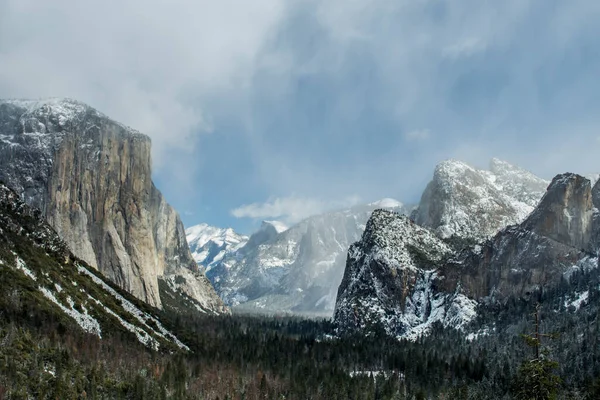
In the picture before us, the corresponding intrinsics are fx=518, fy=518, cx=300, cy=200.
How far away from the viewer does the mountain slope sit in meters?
118

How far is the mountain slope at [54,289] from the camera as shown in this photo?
11769cm

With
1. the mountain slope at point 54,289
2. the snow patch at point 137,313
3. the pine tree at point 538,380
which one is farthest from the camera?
the snow patch at point 137,313

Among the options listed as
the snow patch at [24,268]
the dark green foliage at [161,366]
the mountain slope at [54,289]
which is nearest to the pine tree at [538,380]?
the dark green foliage at [161,366]

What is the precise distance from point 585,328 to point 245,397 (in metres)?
139

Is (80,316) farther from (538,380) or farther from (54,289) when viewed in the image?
(538,380)

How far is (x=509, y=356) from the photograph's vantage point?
198 m

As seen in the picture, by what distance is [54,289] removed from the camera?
439 feet

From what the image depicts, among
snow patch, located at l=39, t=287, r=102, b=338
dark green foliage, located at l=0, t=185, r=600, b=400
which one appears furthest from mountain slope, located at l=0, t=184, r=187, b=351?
dark green foliage, located at l=0, t=185, r=600, b=400

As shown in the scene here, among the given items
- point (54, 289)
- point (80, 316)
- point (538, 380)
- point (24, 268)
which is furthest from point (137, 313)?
point (538, 380)

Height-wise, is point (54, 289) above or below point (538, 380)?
above

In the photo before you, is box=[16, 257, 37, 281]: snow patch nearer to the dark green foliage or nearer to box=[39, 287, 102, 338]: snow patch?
the dark green foliage

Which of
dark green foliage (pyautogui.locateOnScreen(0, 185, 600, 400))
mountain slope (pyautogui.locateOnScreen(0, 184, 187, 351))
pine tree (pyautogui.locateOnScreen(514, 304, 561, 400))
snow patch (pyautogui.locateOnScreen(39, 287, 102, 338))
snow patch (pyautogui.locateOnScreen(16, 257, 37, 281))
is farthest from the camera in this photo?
snow patch (pyautogui.locateOnScreen(16, 257, 37, 281))

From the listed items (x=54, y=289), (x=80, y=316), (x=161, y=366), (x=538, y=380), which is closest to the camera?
(x=538, y=380)

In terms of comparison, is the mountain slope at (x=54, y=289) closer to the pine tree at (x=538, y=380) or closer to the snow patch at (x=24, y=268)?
the snow patch at (x=24, y=268)
